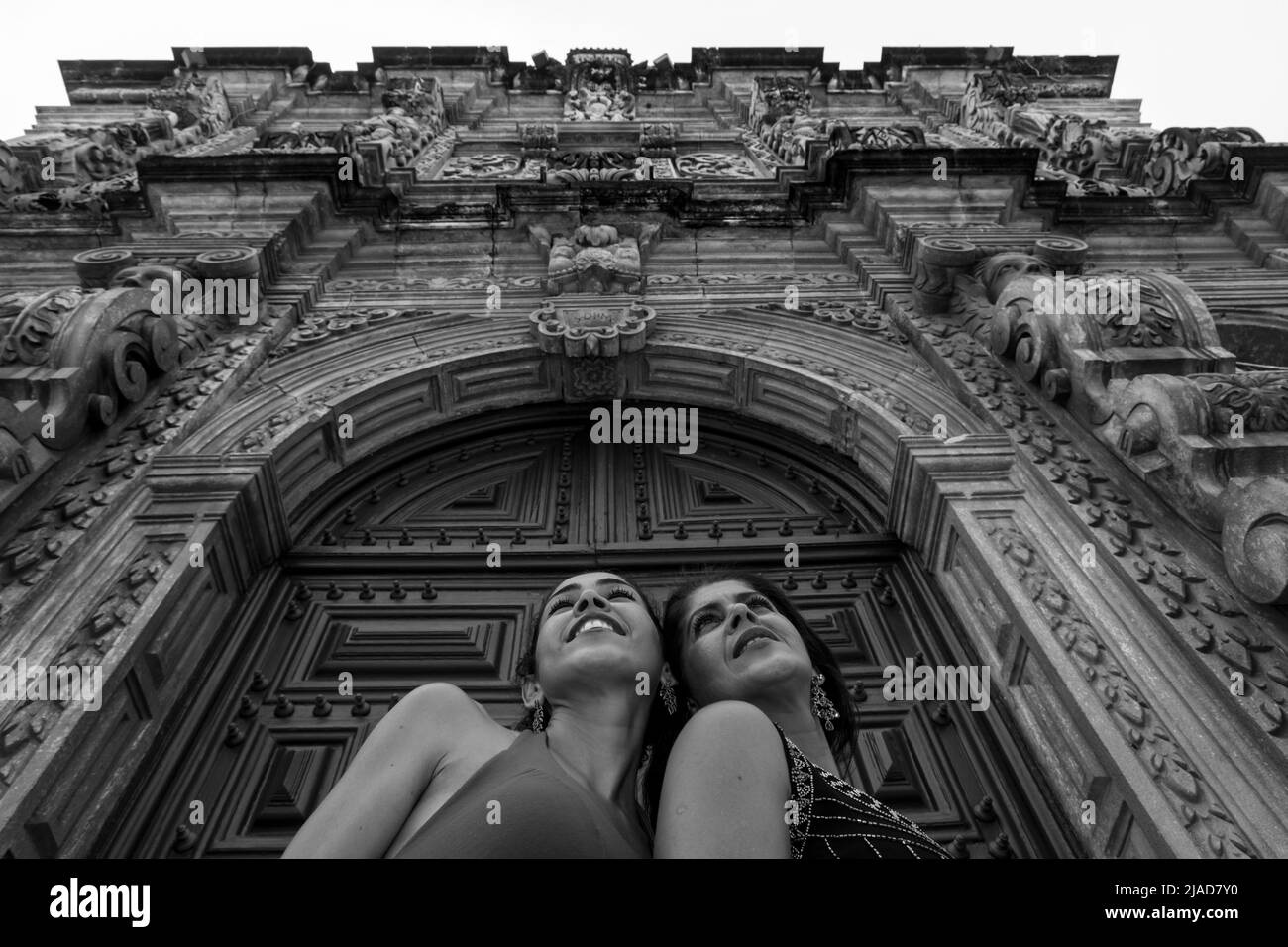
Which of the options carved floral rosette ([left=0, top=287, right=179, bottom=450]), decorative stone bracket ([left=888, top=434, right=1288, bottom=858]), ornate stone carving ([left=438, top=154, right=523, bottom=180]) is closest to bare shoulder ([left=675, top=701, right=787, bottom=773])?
decorative stone bracket ([left=888, top=434, right=1288, bottom=858])

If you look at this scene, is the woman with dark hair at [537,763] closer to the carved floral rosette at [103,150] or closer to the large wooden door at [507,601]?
the large wooden door at [507,601]

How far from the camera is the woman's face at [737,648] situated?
8.99 feet

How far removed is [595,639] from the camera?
2.71 meters

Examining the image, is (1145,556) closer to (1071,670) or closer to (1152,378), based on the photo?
(1071,670)

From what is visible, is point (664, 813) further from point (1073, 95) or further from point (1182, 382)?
point (1073, 95)

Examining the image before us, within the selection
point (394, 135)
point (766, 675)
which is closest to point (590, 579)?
point (766, 675)
